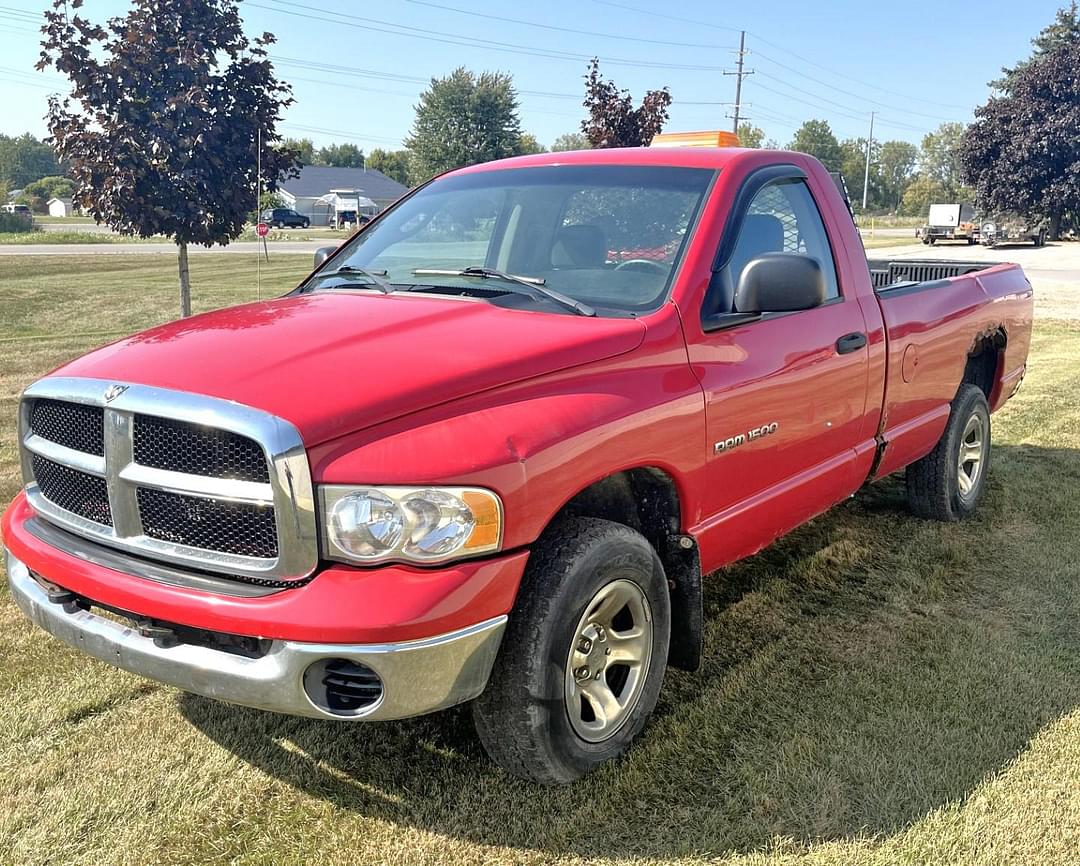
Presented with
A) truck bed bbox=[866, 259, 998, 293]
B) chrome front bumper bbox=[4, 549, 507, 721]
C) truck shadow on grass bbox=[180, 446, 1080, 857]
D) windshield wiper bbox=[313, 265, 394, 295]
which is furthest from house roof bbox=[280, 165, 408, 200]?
chrome front bumper bbox=[4, 549, 507, 721]

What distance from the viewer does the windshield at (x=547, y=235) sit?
3299mm

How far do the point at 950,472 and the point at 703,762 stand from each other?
291 cm

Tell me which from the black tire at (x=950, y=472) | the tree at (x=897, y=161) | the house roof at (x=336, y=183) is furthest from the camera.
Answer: the tree at (x=897, y=161)

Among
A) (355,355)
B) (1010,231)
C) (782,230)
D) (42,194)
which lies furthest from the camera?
(42,194)

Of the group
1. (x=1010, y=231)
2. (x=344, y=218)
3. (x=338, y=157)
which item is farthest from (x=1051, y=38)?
(x=338, y=157)

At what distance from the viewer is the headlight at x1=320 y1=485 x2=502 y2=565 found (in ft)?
7.66

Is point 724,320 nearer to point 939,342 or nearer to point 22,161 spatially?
point 939,342

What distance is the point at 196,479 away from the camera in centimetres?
241

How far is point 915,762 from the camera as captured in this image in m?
2.98

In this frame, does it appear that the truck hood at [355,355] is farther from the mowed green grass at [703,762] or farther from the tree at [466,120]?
the tree at [466,120]

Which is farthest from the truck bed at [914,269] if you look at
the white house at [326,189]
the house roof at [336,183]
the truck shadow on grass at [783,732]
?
the house roof at [336,183]

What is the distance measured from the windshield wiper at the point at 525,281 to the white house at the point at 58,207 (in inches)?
3826

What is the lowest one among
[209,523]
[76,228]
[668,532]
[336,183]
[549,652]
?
[549,652]

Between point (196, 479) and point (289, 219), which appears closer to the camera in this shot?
point (196, 479)
